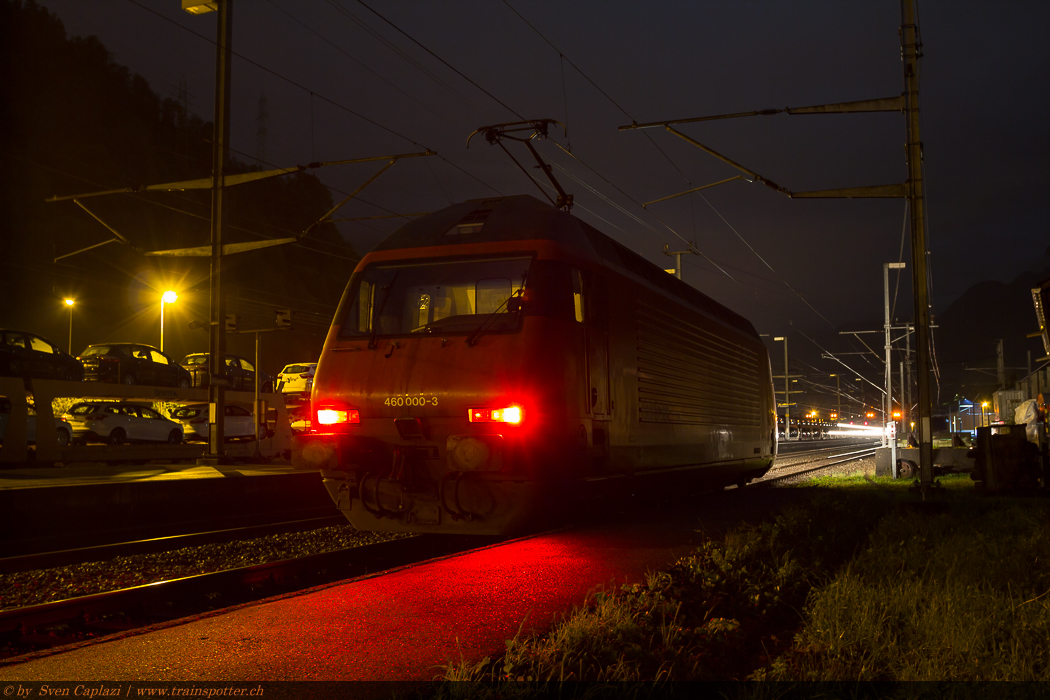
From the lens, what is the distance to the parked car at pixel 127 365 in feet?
94.4

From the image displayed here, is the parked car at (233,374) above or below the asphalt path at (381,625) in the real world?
above

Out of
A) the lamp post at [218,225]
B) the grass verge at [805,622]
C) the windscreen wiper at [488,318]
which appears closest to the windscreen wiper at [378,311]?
the windscreen wiper at [488,318]

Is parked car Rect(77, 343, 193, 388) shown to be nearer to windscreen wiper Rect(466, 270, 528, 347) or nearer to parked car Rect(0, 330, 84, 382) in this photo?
parked car Rect(0, 330, 84, 382)

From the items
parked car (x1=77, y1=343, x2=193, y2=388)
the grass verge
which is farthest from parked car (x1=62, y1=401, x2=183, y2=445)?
the grass verge

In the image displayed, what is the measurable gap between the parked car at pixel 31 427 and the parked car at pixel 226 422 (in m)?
5.76

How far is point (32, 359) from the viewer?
2486 centimetres

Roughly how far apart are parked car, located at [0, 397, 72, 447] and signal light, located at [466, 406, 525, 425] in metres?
13.5

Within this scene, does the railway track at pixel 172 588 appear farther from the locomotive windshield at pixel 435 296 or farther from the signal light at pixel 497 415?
the locomotive windshield at pixel 435 296

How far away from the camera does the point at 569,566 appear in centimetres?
820

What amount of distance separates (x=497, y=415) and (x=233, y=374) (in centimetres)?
2860

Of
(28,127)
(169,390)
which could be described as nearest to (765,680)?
(169,390)

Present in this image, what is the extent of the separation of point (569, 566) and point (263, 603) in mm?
2855

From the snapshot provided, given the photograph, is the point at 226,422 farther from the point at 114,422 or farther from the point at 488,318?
the point at 488,318

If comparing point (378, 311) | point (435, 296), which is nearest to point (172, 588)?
point (378, 311)
